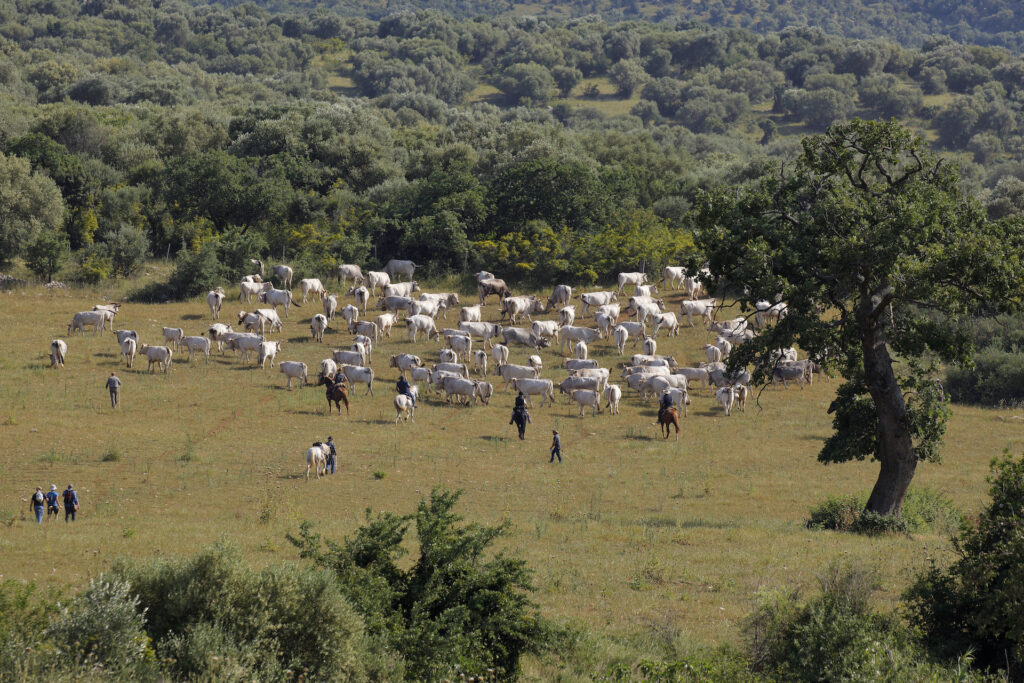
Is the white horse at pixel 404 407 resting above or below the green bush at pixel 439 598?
below

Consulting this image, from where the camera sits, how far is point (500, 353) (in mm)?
45406

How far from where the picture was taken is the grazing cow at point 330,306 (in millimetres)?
52325

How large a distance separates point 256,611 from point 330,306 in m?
40.2

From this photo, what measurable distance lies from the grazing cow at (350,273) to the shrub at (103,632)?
48.4 m

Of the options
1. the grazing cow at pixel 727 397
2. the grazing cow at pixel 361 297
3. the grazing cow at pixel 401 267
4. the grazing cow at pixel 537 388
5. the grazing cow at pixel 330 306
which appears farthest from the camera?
the grazing cow at pixel 401 267

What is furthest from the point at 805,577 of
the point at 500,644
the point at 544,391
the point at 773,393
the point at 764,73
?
the point at 764,73

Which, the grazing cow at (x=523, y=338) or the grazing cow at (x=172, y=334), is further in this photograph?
the grazing cow at (x=523, y=338)

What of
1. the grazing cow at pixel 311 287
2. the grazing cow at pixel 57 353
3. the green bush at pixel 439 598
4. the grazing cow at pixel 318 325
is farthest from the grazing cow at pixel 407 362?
the green bush at pixel 439 598

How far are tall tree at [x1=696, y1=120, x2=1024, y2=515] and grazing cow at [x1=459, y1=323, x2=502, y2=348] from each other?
25336 mm

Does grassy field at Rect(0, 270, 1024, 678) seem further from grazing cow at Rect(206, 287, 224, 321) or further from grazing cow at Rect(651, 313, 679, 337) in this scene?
grazing cow at Rect(206, 287, 224, 321)

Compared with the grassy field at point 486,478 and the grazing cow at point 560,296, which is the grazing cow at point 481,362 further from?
the grazing cow at point 560,296

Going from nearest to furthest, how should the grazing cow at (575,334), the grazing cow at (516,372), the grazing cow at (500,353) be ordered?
the grazing cow at (516,372), the grazing cow at (500,353), the grazing cow at (575,334)

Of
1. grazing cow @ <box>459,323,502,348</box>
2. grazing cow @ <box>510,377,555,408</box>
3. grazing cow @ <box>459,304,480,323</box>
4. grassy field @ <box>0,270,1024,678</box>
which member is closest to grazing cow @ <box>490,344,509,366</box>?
grassy field @ <box>0,270,1024,678</box>

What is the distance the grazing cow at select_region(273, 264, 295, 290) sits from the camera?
59.0 m
